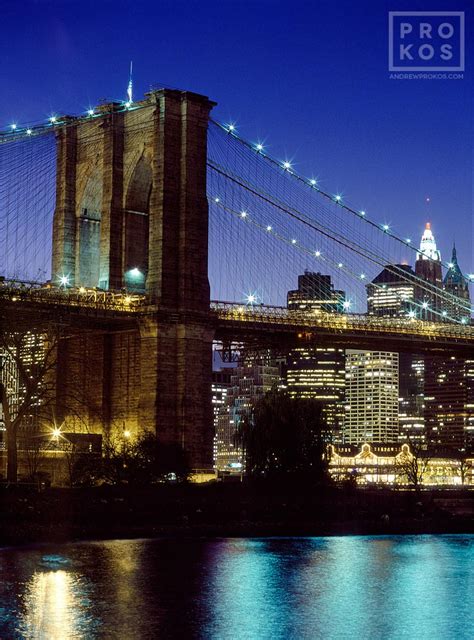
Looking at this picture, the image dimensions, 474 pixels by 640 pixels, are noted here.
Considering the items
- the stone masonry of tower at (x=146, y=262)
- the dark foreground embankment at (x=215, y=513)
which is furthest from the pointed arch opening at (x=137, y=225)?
the dark foreground embankment at (x=215, y=513)

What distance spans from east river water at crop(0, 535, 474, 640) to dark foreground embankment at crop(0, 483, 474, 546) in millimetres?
2708

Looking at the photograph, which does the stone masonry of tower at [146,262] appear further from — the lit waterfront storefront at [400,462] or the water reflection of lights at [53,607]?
the lit waterfront storefront at [400,462]

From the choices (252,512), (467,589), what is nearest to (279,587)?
(467,589)

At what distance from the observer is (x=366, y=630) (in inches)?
1519

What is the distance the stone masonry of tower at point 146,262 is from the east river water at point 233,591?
15.3 meters

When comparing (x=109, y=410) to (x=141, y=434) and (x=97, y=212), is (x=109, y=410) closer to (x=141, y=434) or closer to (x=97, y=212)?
(x=141, y=434)

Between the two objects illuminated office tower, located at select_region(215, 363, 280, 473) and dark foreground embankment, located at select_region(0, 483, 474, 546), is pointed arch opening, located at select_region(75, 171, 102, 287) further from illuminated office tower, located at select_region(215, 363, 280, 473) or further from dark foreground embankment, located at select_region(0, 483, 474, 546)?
illuminated office tower, located at select_region(215, 363, 280, 473)

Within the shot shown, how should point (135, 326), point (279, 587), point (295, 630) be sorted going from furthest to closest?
1. point (135, 326)
2. point (279, 587)
3. point (295, 630)

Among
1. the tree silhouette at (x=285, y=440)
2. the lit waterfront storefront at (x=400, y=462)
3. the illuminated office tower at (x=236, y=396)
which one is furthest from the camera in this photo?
the illuminated office tower at (x=236, y=396)

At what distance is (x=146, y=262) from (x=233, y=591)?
3695cm

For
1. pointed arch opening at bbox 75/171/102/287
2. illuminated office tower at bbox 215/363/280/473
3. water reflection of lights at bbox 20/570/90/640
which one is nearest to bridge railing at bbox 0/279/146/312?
pointed arch opening at bbox 75/171/102/287

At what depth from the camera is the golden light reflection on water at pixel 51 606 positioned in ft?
119

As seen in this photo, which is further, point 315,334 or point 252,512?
point 315,334

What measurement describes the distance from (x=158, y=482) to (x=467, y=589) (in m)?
24.3
